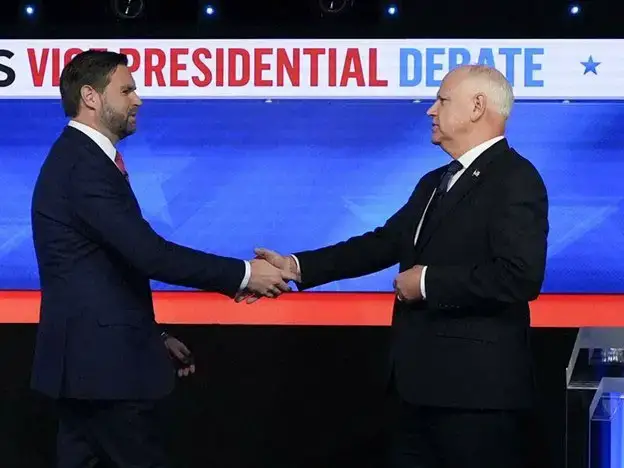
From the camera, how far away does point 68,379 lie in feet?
9.30

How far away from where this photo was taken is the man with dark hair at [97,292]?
284cm

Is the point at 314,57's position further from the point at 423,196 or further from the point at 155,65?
the point at 423,196

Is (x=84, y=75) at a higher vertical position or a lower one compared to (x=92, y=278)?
higher

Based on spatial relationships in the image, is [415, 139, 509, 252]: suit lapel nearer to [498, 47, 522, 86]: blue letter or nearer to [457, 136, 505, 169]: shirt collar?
[457, 136, 505, 169]: shirt collar

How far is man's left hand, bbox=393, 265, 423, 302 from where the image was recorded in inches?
107

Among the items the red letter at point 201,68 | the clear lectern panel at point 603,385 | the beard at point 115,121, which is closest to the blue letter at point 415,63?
the red letter at point 201,68

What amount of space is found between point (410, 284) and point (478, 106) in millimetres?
482

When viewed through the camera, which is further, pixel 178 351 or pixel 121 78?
pixel 178 351

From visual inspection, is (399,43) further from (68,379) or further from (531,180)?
(68,379)

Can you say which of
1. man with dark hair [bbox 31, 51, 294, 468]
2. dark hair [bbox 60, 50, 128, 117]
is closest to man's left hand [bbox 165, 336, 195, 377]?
man with dark hair [bbox 31, 51, 294, 468]

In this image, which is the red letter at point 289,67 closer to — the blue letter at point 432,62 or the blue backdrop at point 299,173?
the blue backdrop at point 299,173

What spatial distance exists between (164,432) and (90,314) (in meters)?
1.70

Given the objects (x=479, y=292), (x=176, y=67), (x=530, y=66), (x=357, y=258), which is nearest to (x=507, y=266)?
(x=479, y=292)

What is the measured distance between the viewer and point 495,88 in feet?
9.35
